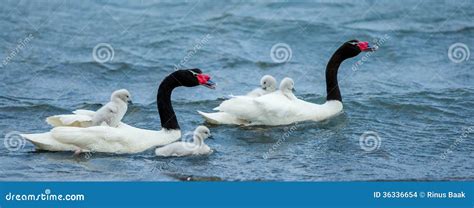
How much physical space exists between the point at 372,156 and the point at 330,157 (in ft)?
1.50

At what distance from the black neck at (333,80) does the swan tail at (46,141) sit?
378 cm

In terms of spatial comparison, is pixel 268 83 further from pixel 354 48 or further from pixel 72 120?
pixel 72 120

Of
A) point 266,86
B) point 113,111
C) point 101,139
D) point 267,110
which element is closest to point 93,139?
point 101,139

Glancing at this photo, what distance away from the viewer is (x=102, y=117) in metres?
12.8

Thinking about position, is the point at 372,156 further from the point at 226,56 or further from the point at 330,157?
the point at 226,56

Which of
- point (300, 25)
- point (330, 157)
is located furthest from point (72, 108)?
point (300, 25)

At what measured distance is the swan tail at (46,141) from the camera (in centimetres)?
1262

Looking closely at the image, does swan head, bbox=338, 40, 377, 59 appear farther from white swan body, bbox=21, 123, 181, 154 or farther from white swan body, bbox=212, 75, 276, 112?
white swan body, bbox=21, 123, 181, 154

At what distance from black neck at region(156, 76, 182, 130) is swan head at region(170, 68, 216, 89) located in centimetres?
7

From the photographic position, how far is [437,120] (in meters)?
14.6

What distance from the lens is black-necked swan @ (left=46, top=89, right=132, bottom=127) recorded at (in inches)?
505

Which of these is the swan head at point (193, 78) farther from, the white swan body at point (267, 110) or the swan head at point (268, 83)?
the swan head at point (268, 83)

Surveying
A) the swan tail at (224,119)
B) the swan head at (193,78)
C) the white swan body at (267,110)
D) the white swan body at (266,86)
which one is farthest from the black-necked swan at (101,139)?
the white swan body at (266,86)

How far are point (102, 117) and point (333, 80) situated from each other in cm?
362
